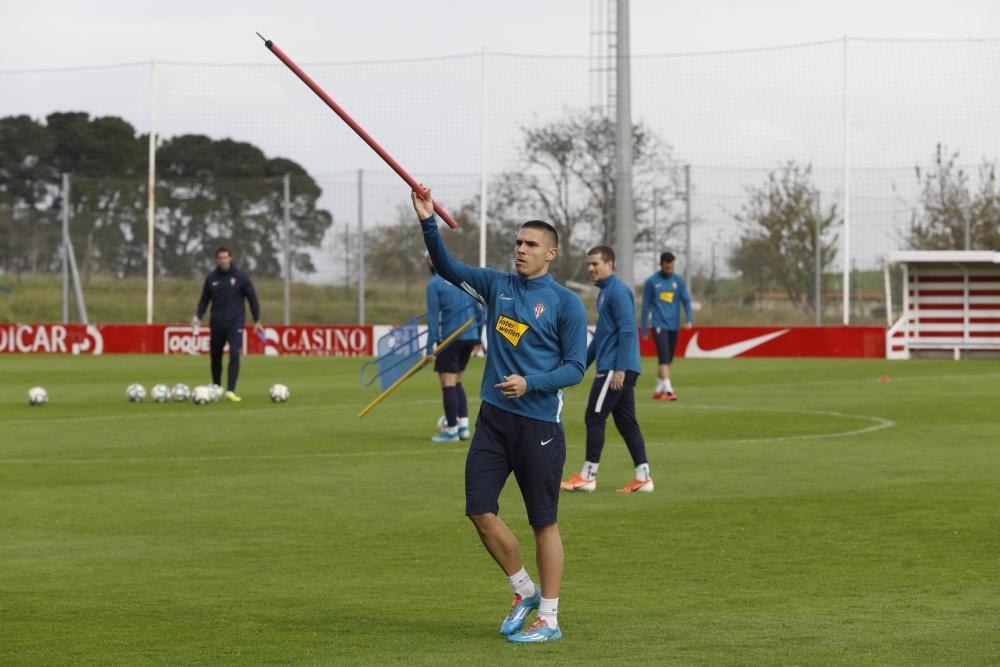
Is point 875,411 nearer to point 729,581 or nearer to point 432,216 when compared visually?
point 729,581

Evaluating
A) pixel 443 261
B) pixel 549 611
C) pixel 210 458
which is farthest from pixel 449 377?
pixel 549 611

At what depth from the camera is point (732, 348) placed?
4188 cm

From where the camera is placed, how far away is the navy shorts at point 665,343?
26359mm

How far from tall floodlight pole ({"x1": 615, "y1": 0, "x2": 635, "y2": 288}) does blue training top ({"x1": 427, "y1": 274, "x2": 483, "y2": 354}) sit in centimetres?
1893

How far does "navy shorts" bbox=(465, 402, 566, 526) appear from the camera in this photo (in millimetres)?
8234

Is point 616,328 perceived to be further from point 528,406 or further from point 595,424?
point 528,406

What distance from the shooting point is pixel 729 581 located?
9.63m

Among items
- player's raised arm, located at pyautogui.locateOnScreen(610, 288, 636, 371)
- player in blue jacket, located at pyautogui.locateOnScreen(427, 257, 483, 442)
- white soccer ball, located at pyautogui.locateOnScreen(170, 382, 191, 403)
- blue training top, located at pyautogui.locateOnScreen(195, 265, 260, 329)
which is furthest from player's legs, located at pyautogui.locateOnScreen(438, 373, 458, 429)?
white soccer ball, located at pyautogui.locateOnScreen(170, 382, 191, 403)

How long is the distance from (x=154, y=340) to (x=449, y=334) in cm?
2630

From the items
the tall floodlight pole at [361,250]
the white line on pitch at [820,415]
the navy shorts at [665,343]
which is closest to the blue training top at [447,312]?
the white line on pitch at [820,415]

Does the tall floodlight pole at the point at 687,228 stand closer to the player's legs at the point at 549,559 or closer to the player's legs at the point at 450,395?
the player's legs at the point at 450,395

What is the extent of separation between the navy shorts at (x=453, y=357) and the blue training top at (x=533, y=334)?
33.0ft

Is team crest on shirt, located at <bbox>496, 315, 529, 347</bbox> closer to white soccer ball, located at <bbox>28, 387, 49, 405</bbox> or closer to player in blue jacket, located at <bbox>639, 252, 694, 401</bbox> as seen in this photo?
white soccer ball, located at <bbox>28, 387, 49, 405</bbox>

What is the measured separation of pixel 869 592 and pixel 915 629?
1063 millimetres
